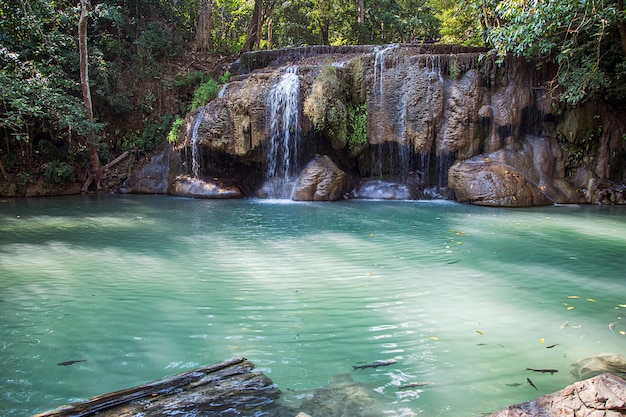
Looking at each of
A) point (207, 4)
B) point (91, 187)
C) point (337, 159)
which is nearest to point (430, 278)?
point (337, 159)

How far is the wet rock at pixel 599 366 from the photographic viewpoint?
3010 millimetres

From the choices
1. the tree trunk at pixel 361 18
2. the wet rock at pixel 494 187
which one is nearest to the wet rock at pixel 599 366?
the wet rock at pixel 494 187

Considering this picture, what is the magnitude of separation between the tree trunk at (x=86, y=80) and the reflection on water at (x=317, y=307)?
23.7ft

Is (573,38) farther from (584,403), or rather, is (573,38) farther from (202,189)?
(584,403)

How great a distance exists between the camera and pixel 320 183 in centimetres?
1317

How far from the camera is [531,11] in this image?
9781 millimetres

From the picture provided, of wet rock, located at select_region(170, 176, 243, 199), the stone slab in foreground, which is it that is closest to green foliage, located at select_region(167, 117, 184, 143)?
wet rock, located at select_region(170, 176, 243, 199)

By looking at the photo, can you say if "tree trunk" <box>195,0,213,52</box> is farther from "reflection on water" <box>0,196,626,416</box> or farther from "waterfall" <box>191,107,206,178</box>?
"reflection on water" <box>0,196,626,416</box>

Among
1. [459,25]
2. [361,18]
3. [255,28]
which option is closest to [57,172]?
[255,28]

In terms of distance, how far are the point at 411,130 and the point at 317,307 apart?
1037cm

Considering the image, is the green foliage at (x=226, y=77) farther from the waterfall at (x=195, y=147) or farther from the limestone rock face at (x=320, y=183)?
the limestone rock face at (x=320, y=183)

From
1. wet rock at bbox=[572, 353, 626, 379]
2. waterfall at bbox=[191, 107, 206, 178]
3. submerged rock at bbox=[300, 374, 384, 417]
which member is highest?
waterfall at bbox=[191, 107, 206, 178]

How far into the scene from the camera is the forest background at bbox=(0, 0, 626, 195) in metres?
11.6

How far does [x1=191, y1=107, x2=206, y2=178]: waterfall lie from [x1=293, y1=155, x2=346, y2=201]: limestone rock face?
3.47 metres
